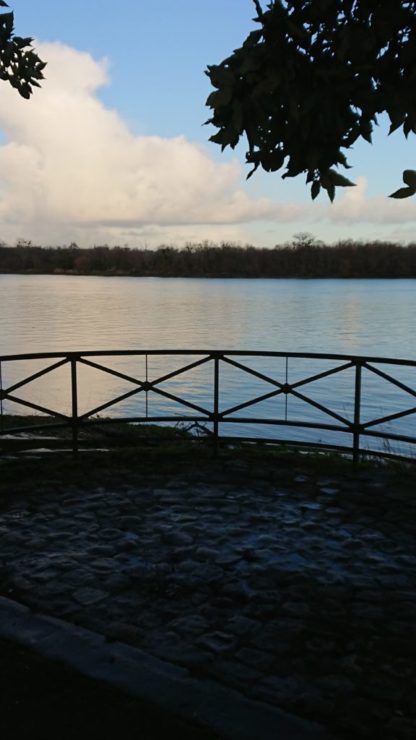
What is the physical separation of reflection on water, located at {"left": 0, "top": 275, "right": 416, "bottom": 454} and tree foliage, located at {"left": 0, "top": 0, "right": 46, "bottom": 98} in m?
4.12

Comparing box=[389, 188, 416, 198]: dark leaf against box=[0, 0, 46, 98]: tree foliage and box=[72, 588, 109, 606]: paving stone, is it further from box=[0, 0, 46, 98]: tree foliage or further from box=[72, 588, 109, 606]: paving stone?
box=[0, 0, 46, 98]: tree foliage

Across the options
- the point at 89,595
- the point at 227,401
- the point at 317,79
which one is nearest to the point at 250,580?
the point at 89,595

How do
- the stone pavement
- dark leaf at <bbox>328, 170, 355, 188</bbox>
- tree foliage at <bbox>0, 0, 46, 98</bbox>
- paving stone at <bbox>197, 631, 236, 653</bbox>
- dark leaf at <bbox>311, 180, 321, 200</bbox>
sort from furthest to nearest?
tree foliage at <bbox>0, 0, 46, 98</bbox>, dark leaf at <bbox>311, 180, 321, 200</bbox>, dark leaf at <bbox>328, 170, 355, 188</bbox>, paving stone at <bbox>197, 631, 236, 653</bbox>, the stone pavement

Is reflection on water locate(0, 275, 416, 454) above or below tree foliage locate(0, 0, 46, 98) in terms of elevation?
below

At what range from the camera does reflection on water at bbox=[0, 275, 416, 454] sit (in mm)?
29875

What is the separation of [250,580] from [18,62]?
7.17 metres

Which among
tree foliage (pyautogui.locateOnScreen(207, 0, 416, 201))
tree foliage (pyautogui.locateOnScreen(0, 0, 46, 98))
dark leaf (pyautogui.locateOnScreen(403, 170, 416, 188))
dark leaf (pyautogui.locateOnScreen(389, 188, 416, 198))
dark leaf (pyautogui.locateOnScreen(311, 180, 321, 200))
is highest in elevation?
tree foliage (pyautogui.locateOnScreen(0, 0, 46, 98))

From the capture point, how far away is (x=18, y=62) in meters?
8.70

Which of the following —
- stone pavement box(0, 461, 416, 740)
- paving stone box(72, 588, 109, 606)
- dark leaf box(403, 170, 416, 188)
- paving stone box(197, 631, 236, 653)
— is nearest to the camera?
stone pavement box(0, 461, 416, 740)

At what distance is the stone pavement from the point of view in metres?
4.11

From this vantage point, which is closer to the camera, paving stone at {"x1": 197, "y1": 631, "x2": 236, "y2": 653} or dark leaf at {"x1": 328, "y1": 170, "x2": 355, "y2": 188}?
paving stone at {"x1": 197, "y1": 631, "x2": 236, "y2": 653}

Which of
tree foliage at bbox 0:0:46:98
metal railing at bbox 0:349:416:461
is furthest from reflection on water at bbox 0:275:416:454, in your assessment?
tree foliage at bbox 0:0:46:98

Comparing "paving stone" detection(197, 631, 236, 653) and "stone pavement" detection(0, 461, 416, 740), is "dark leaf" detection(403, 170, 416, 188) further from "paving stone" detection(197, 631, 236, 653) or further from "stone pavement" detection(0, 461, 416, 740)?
"paving stone" detection(197, 631, 236, 653)

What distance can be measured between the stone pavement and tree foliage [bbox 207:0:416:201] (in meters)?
3.03
